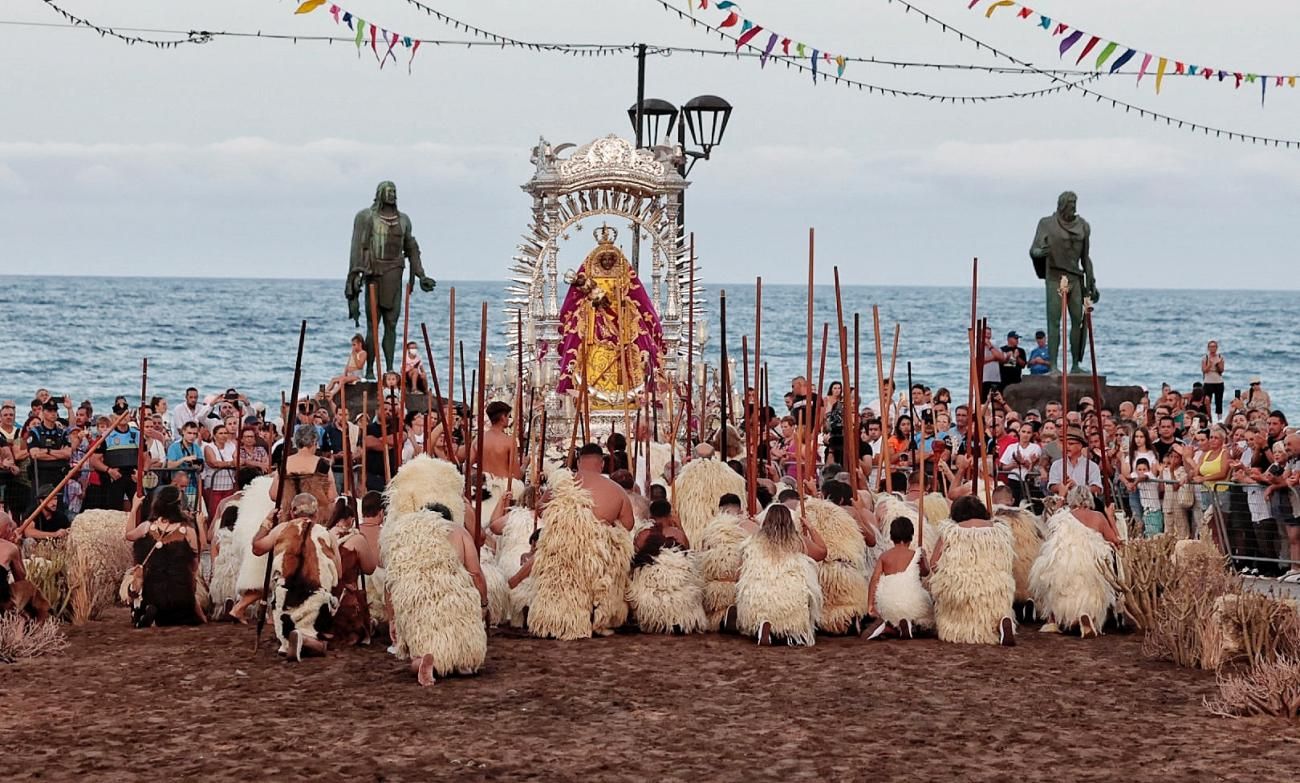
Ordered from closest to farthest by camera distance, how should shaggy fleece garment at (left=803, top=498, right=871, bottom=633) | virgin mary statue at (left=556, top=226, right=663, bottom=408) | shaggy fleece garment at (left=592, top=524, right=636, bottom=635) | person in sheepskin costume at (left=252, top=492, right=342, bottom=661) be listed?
person in sheepskin costume at (left=252, top=492, right=342, bottom=661) < shaggy fleece garment at (left=592, top=524, right=636, bottom=635) < shaggy fleece garment at (left=803, top=498, right=871, bottom=633) < virgin mary statue at (left=556, top=226, right=663, bottom=408)

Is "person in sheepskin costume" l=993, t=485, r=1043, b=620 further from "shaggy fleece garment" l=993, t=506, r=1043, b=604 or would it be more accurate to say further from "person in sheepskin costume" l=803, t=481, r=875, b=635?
"person in sheepskin costume" l=803, t=481, r=875, b=635

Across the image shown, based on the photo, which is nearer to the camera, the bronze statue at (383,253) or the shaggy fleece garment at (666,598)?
the shaggy fleece garment at (666,598)

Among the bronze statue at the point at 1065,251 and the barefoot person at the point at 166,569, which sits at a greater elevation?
the bronze statue at the point at 1065,251

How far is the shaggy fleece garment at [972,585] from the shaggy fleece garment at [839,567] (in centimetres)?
55

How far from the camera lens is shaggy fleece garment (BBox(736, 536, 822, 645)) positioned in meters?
11.6

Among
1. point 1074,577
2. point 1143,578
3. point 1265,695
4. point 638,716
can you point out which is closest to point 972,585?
point 1074,577

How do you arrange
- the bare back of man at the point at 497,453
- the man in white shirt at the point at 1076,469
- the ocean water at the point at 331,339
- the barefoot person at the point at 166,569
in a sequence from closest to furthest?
the barefoot person at the point at 166,569, the bare back of man at the point at 497,453, the man in white shirt at the point at 1076,469, the ocean water at the point at 331,339

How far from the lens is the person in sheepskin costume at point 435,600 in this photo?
1037 centimetres

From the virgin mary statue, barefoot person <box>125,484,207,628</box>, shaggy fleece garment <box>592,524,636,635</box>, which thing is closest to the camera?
shaggy fleece garment <box>592,524,636,635</box>

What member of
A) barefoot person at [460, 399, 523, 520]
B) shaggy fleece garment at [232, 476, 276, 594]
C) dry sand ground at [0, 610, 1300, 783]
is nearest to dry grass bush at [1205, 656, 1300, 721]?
dry sand ground at [0, 610, 1300, 783]

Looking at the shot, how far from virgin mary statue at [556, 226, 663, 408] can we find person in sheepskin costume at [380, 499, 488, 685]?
10.4 meters

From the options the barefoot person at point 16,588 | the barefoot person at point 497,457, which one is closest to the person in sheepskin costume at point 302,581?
the barefoot person at point 16,588

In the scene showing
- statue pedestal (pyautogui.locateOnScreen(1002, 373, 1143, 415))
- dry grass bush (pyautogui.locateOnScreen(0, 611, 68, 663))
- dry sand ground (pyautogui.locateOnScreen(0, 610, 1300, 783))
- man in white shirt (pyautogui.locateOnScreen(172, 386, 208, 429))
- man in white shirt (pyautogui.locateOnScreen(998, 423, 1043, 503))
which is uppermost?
statue pedestal (pyautogui.locateOnScreen(1002, 373, 1143, 415))

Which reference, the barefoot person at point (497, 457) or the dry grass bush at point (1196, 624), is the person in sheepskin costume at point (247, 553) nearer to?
the barefoot person at point (497, 457)
